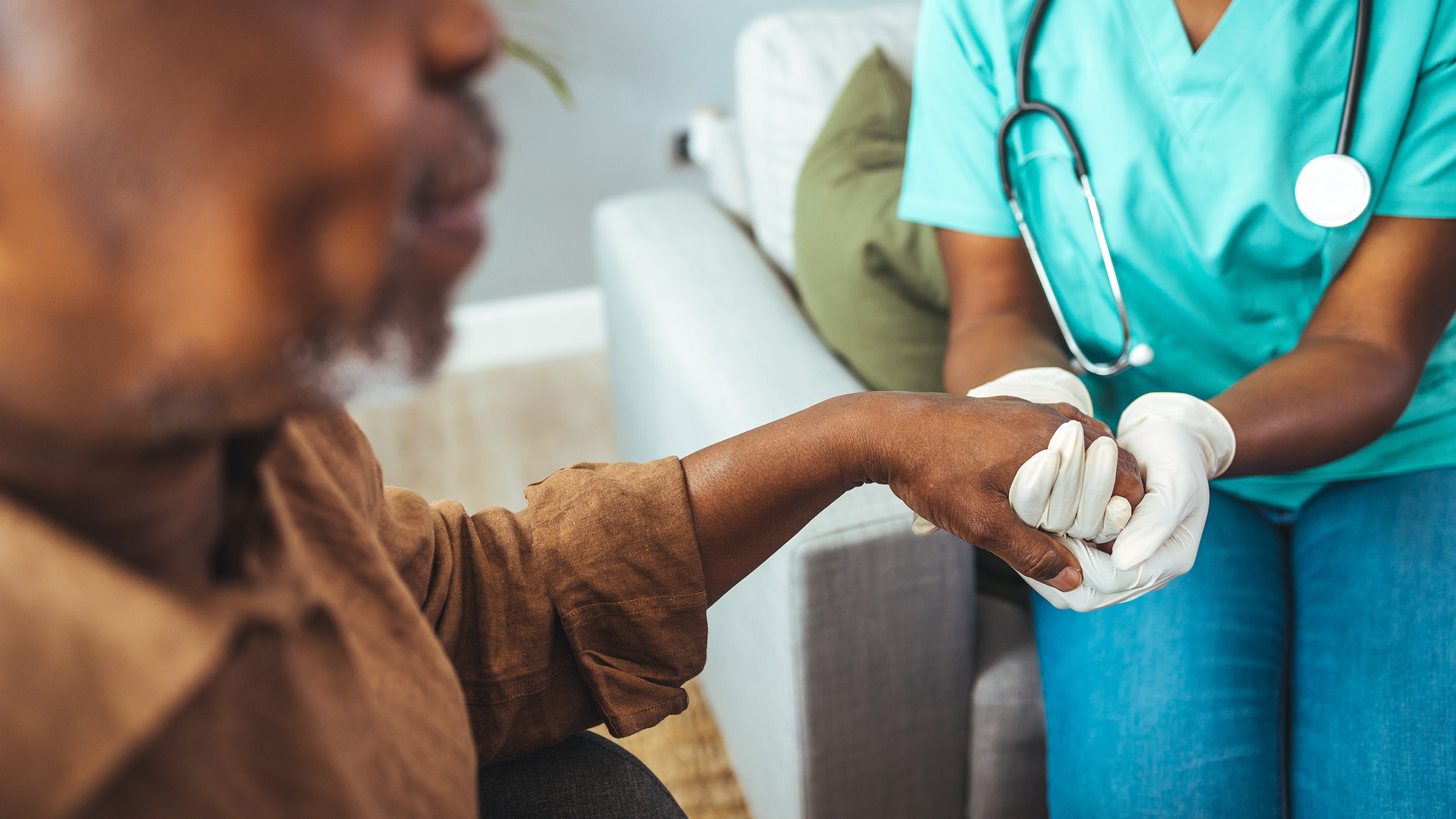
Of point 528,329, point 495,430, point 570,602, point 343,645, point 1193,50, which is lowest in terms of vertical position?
point 495,430

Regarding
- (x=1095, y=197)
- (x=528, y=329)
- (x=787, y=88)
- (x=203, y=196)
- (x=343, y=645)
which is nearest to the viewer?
(x=203, y=196)

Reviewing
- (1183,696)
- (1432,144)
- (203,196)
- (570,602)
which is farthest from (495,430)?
(203,196)

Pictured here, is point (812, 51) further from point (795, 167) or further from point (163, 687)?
point (163, 687)

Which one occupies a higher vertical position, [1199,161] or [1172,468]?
[1199,161]

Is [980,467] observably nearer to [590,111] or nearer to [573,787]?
[573,787]

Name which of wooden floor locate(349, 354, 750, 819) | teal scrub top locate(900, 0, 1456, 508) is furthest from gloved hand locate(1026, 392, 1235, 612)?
wooden floor locate(349, 354, 750, 819)

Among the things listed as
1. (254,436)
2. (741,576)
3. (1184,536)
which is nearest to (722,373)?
(741,576)

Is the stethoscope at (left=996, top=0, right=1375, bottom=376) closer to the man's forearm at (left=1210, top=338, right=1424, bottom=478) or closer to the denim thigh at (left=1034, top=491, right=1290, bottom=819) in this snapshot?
the man's forearm at (left=1210, top=338, right=1424, bottom=478)

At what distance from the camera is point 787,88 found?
4.05 feet

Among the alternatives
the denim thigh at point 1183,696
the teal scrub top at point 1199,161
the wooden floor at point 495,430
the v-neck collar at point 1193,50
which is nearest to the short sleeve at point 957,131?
the teal scrub top at point 1199,161

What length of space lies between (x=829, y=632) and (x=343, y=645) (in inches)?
19.9

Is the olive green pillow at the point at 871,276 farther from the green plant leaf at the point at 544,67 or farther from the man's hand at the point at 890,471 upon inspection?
the green plant leaf at the point at 544,67

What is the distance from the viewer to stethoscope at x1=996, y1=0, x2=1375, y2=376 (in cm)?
75

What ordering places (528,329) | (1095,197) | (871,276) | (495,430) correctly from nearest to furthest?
1. (1095,197)
2. (871,276)
3. (495,430)
4. (528,329)
